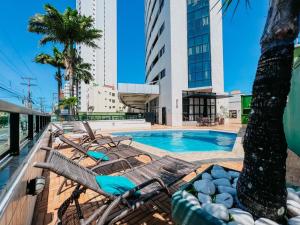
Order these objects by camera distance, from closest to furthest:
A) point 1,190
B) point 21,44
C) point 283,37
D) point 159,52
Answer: point 1,190
point 283,37
point 159,52
point 21,44

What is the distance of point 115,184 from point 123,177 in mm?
324

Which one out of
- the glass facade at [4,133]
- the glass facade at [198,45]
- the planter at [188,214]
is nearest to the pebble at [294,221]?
the planter at [188,214]

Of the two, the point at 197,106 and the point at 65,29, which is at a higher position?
the point at 65,29

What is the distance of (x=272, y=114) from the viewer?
138cm

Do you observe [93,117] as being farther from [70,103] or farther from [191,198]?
[191,198]

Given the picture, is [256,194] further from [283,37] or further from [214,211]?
[283,37]

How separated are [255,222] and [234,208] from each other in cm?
23

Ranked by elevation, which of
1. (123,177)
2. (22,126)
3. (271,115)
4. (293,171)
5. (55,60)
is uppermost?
(55,60)

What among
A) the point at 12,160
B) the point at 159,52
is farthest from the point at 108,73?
the point at 12,160

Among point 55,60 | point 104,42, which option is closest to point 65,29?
point 55,60

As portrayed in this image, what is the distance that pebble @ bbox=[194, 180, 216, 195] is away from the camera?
1888 mm

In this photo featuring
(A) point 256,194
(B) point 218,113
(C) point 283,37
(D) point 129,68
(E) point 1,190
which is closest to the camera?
(E) point 1,190

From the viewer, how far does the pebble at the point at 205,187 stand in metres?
1.89

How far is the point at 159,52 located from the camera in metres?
26.1
